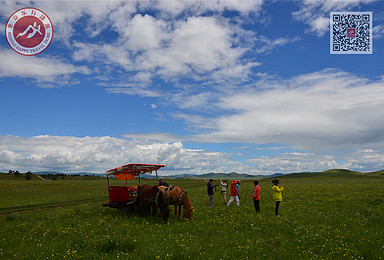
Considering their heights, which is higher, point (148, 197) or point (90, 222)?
point (148, 197)

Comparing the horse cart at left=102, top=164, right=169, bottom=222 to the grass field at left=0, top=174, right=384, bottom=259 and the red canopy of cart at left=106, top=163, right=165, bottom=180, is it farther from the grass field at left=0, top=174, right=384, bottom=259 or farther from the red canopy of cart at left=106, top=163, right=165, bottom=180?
the grass field at left=0, top=174, right=384, bottom=259

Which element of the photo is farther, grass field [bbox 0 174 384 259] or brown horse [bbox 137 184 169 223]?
brown horse [bbox 137 184 169 223]

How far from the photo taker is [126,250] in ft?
37.5

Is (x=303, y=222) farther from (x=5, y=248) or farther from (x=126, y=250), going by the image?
(x=5, y=248)

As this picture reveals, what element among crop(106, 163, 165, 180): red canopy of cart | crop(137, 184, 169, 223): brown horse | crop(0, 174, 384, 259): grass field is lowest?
crop(0, 174, 384, 259): grass field

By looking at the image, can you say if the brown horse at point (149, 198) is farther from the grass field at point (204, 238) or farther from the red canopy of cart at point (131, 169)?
the red canopy of cart at point (131, 169)

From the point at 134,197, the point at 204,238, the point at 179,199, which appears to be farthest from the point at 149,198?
the point at 204,238

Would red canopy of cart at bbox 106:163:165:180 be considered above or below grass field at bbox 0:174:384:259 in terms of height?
above

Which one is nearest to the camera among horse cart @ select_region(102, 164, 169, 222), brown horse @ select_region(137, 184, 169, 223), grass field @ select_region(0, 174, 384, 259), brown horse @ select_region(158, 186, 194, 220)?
grass field @ select_region(0, 174, 384, 259)

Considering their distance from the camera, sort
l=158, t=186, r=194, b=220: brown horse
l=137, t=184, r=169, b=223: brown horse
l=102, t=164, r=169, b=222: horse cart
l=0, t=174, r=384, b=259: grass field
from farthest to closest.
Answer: l=102, t=164, r=169, b=222: horse cart < l=137, t=184, r=169, b=223: brown horse < l=158, t=186, r=194, b=220: brown horse < l=0, t=174, r=384, b=259: grass field

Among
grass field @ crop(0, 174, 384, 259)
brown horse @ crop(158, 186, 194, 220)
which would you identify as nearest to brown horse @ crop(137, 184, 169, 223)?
brown horse @ crop(158, 186, 194, 220)

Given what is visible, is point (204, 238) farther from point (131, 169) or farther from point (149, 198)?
point (131, 169)

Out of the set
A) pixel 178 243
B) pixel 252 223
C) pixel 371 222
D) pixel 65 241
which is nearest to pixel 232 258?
pixel 178 243

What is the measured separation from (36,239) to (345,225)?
60.0 feet
